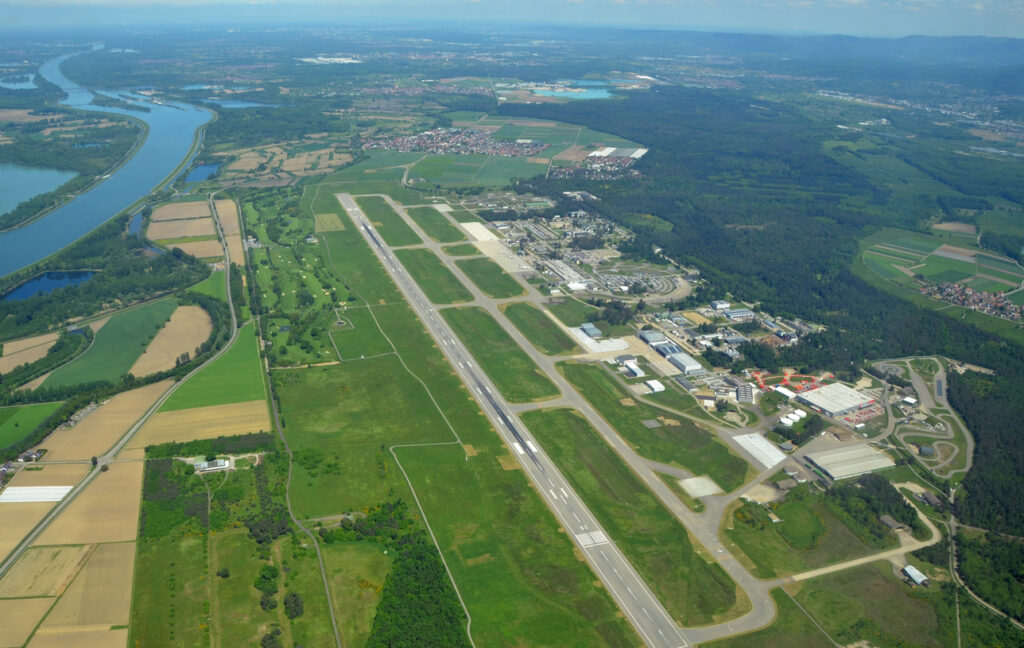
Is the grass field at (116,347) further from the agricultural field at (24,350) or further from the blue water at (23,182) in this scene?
the blue water at (23,182)

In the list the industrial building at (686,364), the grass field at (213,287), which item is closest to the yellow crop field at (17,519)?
the grass field at (213,287)

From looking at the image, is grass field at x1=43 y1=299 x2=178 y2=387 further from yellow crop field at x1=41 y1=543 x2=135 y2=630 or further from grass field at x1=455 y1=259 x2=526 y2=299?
grass field at x1=455 y1=259 x2=526 y2=299

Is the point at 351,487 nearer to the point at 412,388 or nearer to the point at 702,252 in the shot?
the point at 412,388

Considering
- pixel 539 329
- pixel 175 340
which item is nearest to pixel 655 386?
pixel 539 329

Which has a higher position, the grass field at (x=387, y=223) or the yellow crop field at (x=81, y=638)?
the grass field at (x=387, y=223)

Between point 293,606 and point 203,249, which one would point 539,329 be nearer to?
point 293,606

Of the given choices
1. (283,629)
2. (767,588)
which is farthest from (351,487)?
(767,588)
